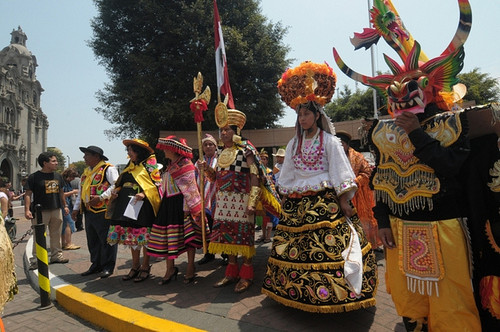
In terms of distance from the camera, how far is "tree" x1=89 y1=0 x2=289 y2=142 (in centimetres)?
1639

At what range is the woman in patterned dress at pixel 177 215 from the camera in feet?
14.2

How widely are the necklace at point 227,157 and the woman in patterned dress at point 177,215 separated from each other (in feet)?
1.96

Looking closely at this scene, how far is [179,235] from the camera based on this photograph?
441 centimetres

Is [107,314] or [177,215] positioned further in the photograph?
[177,215]

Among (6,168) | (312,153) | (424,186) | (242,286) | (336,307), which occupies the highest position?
(6,168)

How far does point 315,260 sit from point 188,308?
1.53 metres

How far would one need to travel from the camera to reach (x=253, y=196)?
376 centimetres

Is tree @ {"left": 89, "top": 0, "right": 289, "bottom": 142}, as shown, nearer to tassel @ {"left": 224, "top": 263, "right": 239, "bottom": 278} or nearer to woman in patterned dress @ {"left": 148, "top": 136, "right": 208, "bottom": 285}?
woman in patterned dress @ {"left": 148, "top": 136, "right": 208, "bottom": 285}

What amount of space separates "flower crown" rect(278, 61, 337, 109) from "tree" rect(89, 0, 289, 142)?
13572mm

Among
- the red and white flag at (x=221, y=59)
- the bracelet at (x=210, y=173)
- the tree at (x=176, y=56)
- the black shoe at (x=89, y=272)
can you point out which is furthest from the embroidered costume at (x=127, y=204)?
the tree at (x=176, y=56)

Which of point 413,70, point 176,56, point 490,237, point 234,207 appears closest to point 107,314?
point 234,207

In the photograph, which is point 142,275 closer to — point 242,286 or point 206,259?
point 206,259

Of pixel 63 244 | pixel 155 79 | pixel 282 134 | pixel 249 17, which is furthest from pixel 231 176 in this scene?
pixel 249 17

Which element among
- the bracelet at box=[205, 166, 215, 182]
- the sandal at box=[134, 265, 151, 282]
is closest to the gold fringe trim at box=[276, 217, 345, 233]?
the bracelet at box=[205, 166, 215, 182]
